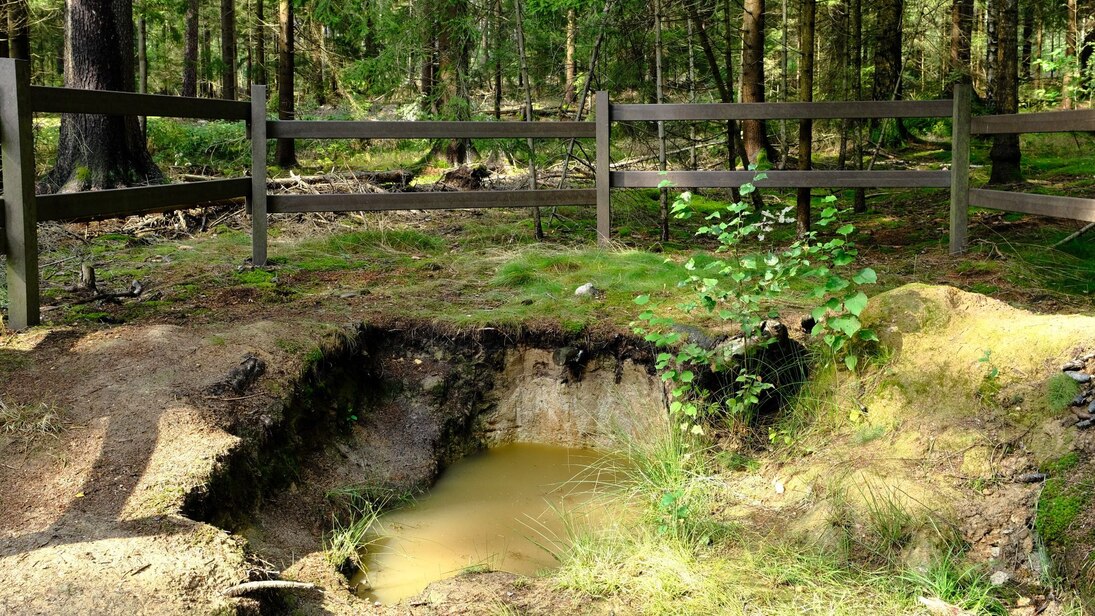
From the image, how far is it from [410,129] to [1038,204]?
5.30 metres

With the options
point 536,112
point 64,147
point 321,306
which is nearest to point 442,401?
point 321,306

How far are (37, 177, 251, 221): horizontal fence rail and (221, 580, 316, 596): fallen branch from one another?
3.25 m

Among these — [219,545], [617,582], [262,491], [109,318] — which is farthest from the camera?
[109,318]

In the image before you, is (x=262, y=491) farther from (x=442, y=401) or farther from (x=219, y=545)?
(x=442, y=401)

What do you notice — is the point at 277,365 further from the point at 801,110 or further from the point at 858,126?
the point at 858,126

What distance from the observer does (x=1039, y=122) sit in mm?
6594

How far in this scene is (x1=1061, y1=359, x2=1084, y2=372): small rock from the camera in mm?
4156

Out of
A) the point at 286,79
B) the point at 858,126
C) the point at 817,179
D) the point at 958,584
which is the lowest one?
the point at 958,584

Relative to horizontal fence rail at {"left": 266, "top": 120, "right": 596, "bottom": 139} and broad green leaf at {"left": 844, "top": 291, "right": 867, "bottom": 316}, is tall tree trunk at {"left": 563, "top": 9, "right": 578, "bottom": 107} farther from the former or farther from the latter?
broad green leaf at {"left": 844, "top": 291, "right": 867, "bottom": 316}

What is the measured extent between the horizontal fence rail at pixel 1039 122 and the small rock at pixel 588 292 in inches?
142

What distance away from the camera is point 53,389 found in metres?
4.40

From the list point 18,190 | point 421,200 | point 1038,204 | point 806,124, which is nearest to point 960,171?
point 1038,204

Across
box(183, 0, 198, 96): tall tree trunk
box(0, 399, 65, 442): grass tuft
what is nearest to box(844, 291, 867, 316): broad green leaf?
box(0, 399, 65, 442): grass tuft

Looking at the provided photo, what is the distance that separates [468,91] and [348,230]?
8.14ft
